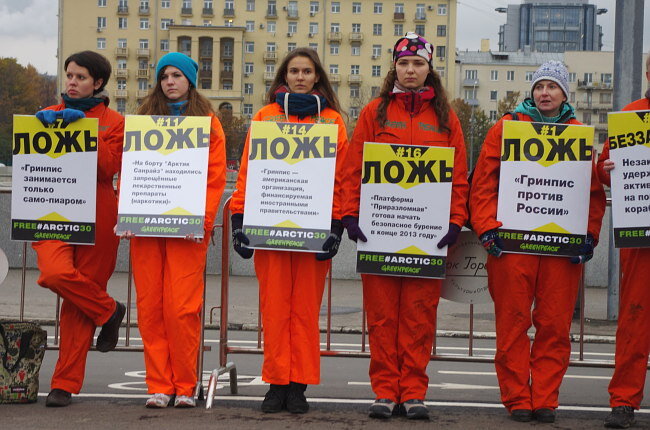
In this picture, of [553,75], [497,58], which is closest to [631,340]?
[553,75]

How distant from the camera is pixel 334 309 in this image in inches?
620

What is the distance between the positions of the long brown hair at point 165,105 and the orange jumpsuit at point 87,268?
233 millimetres

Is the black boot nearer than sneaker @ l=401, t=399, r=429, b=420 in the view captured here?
No

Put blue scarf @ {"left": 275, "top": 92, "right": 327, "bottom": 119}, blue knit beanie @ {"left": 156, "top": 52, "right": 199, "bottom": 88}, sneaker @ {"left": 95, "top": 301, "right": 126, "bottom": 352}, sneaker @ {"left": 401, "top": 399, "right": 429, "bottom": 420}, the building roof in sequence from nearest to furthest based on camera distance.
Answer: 1. sneaker @ {"left": 401, "top": 399, "right": 429, "bottom": 420}
2. blue scarf @ {"left": 275, "top": 92, "right": 327, "bottom": 119}
3. blue knit beanie @ {"left": 156, "top": 52, "right": 199, "bottom": 88}
4. sneaker @ {"left": 95, "top": 301, "right": 126, "bottom": 352}
5. the building roof

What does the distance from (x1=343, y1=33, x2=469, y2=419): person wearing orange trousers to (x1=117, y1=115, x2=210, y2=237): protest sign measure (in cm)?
95

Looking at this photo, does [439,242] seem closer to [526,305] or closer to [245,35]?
[526,305]

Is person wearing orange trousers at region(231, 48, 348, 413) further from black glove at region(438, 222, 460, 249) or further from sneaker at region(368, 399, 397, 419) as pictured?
black glove at region(438, 222, 460, 249)

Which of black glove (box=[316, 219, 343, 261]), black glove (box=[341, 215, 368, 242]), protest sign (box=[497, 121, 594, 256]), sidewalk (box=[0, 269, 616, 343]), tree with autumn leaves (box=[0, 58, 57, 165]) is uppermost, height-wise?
tree with autumn leaves (box=[0, 58, 57, 165])

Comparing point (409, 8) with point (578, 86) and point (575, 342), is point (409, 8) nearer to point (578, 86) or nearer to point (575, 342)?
point (578, 86)

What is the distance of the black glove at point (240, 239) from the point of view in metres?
6.82

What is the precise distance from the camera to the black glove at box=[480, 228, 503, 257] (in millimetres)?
6645

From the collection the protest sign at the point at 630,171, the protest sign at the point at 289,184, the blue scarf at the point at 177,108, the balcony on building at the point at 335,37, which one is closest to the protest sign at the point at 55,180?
the blue scarf at the point at 177,108

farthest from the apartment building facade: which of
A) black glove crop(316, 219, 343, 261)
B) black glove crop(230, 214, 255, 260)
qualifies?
black glove crop(316, 219, 343, 261)

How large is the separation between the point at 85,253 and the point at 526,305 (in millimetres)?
2817
